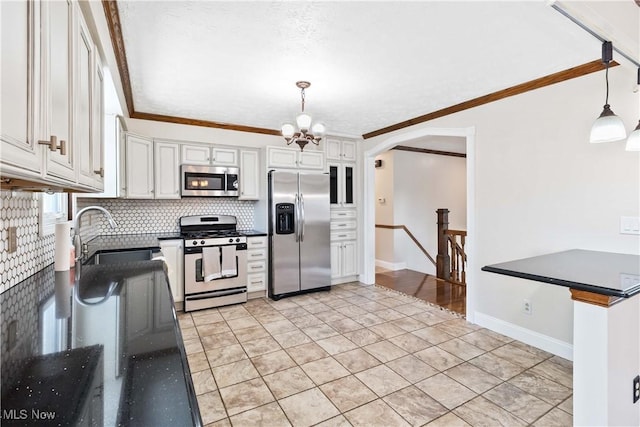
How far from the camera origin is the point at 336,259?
5113 millimetres

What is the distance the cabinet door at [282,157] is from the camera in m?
4.45

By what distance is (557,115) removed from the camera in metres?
2.83

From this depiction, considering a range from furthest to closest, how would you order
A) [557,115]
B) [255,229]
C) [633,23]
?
[255,229], [557,115], [633,23]

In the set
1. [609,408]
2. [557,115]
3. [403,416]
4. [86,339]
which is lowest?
[403,416]

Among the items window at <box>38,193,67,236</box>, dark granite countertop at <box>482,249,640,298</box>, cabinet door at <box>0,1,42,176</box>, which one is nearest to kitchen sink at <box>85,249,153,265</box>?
window at <box>38,193,67,236</box>

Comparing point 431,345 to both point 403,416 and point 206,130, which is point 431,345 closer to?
point 403,416

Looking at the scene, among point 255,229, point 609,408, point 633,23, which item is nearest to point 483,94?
point 633,23

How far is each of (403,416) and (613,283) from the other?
139 cm

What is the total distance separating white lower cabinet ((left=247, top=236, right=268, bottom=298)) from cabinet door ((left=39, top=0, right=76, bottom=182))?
3186mm

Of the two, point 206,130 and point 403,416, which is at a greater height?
point 206,130

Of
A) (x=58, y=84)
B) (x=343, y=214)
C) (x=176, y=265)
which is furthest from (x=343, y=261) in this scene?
(x=58, y=84)

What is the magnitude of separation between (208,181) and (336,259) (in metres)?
2.31

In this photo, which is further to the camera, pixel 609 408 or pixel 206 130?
pixel 206 130

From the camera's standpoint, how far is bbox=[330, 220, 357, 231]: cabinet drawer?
16.7ft
